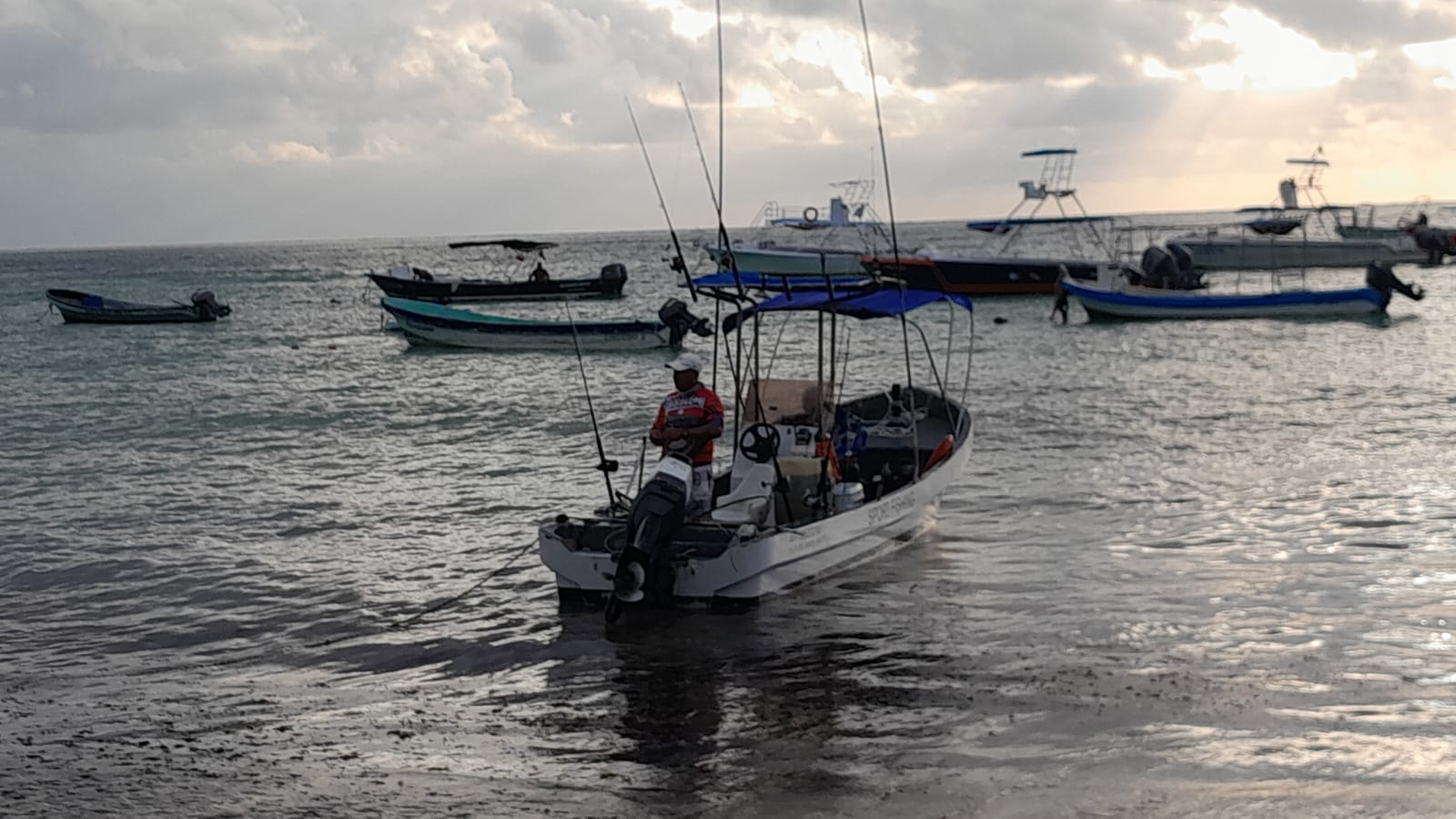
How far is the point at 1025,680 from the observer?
329 inches

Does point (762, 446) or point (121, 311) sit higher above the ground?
point (121, 311)

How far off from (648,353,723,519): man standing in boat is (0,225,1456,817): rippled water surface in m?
0.98

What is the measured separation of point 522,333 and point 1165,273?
22.7 meters

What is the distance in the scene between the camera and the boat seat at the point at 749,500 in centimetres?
1045

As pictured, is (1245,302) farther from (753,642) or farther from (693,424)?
(753,642)

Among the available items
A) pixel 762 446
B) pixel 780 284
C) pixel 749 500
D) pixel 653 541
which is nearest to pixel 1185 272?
pixel 780 284

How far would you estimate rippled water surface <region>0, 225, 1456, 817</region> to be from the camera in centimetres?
683

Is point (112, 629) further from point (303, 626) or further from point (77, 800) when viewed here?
point (77, 800)

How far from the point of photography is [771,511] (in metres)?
10.6

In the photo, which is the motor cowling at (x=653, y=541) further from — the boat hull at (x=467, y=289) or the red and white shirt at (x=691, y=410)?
the boat hull at (x=467, y=289)

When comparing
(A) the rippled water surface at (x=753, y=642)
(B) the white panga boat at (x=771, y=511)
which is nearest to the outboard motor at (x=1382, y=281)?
(A) the rippled water surface at (x=753, y=642)

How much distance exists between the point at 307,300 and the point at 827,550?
207 feet

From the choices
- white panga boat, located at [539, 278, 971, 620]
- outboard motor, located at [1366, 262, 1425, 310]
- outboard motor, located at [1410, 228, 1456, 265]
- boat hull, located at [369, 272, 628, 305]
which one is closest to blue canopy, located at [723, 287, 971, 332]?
white panga boat, located at [539, 278, 971, 620]

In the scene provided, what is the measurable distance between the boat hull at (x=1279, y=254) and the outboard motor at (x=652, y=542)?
55458 mm
